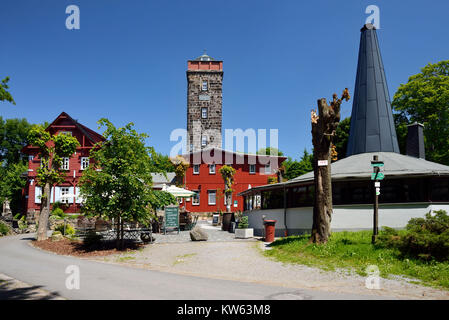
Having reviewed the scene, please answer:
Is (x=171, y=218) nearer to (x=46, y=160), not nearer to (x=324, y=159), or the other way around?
(x=46, y=160)

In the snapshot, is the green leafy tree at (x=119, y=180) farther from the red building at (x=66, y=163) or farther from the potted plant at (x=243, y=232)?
the red building at (x=66, y=163)

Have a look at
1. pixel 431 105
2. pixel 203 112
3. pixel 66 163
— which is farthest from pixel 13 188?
pixel 431 105

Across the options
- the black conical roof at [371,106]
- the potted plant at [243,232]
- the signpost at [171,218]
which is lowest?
the potted plant at [243,232]

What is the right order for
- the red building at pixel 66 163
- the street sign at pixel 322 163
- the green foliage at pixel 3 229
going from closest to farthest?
1. the street sign at pixel 322 163
2. the green foliage at pixel 3 229
3. the red building at pixel 66 163

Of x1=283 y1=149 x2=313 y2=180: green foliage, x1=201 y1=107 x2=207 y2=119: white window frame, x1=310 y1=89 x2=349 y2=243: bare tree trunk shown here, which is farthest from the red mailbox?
x1=201 y1=107 x2=207 y2=119: white window frame

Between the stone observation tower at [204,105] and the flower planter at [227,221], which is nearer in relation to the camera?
the flower planter at [227,221]

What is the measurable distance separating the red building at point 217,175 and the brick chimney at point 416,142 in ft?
70.7

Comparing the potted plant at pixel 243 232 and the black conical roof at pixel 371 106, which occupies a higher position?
the black conical roof at pixel 371 106

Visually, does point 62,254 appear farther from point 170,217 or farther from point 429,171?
point 429,171

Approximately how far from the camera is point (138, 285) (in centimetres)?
792

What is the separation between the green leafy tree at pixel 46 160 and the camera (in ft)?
62.1

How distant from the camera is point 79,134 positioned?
37250mm

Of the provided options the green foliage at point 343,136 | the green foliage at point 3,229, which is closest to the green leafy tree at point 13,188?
the green foliage at point 3,229
